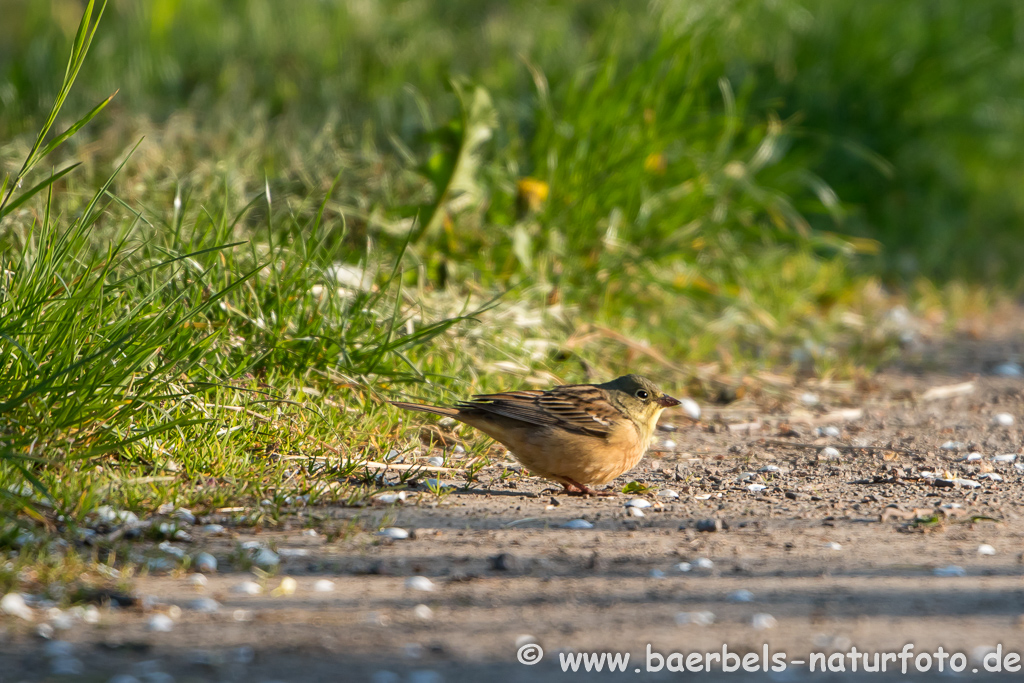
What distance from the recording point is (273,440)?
4.17m

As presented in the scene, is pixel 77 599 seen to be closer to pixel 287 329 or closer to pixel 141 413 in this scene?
pixel 141 413

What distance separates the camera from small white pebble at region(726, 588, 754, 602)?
304 cm

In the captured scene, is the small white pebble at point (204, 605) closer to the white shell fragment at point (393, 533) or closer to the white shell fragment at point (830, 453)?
the white shell fragment at point (393, 533)

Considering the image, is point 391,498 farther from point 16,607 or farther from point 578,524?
point 16,607

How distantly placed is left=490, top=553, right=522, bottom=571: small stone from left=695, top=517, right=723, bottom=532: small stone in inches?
30.3

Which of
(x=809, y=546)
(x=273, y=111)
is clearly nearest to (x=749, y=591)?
(x=809, y=546)

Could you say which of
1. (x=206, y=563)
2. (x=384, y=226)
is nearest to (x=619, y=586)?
(x=206, y=563)

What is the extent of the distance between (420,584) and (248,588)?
0.50 m

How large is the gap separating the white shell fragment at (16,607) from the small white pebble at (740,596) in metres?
1.93

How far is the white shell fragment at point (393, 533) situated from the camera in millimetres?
3518

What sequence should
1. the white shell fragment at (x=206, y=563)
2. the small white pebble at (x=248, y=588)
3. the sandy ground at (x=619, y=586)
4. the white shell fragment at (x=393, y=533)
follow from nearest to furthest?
the sandy ground at (x=619, y=586), the small white pebble at (x=248, y=588), the white shell fragment at (x=206, y=563), the white shell fragment at (x=393, y=533)

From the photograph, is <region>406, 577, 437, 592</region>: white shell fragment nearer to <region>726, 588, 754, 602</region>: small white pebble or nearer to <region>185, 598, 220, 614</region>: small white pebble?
<region>185, 598, 220, 614</region>: small white pebble

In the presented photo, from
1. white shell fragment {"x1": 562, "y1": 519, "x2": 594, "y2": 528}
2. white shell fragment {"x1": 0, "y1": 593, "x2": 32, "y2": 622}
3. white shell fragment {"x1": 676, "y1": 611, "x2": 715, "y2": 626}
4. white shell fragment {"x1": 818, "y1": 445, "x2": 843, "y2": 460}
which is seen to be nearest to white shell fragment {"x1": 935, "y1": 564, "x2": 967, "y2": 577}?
white shell fragment {"x1": 676, "y1": 611, "x2": 715, "y2": 626}

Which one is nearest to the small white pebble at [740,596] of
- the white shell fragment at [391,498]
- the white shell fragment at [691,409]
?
the white shell fragment at [391,498]
